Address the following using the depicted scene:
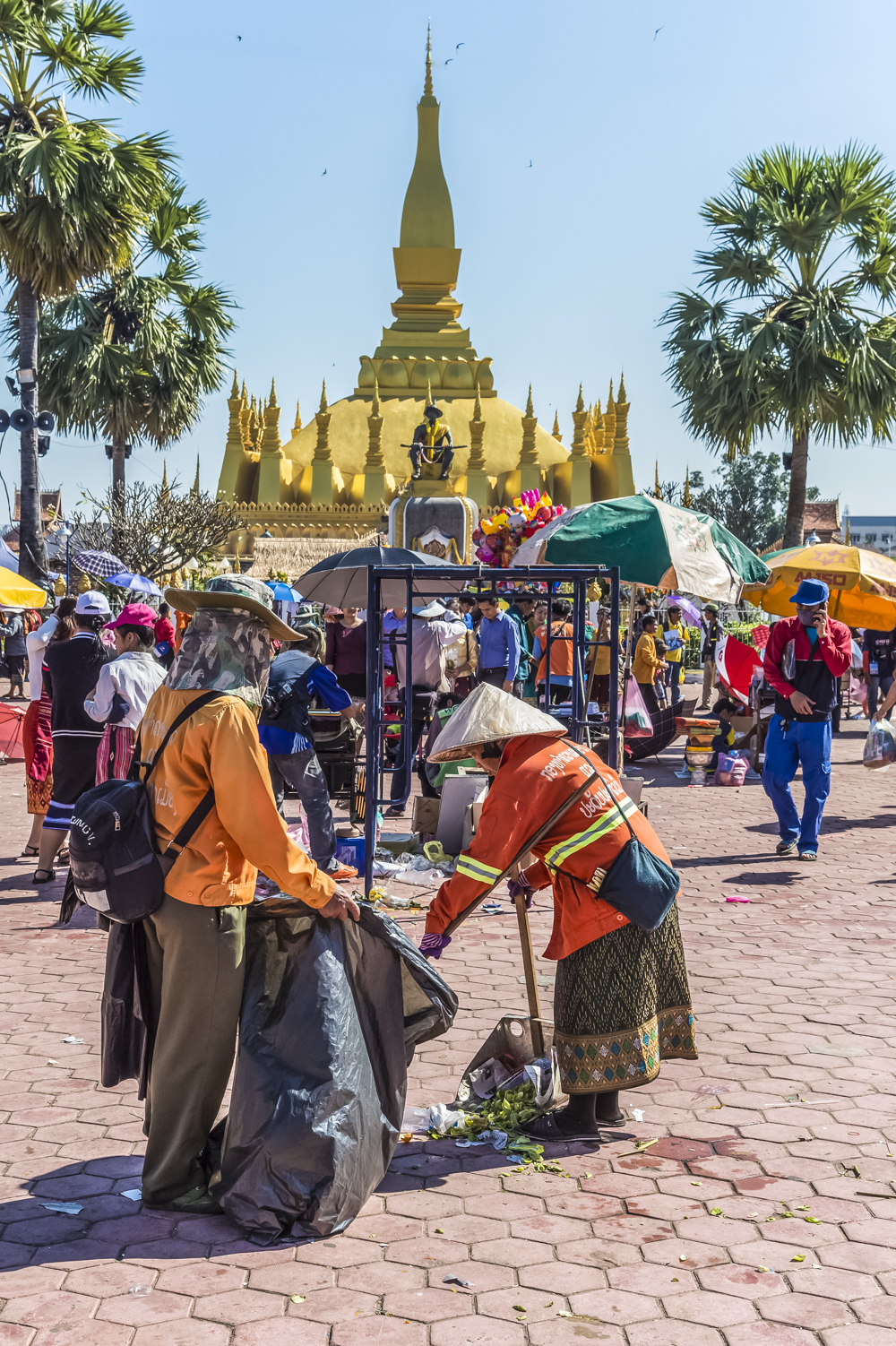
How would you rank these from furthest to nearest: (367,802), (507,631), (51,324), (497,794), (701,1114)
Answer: (51,324)
(507,631)
(367,802)
(701,1114)
(497,794)

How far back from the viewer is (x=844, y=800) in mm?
11672

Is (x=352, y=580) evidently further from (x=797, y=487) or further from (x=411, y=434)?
(x=411, y=434)

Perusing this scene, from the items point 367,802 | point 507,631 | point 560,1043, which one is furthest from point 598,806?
point 507,631

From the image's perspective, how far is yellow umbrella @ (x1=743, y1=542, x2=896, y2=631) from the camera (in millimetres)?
13570

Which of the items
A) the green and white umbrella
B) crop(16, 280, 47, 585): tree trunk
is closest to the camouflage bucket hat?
the green and white umbrella

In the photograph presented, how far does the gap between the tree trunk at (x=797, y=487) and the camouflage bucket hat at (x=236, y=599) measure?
17965mm

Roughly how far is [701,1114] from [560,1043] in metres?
0.70

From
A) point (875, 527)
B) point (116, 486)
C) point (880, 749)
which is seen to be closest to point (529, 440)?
point (116, 486)

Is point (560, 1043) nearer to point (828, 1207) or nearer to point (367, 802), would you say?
point (828, 1207)

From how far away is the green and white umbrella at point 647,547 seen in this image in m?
9.27

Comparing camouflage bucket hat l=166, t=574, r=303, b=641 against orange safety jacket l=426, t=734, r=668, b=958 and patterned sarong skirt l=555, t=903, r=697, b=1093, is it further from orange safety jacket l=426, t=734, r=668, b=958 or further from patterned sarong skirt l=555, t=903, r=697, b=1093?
patterned sarong skirt l=555, t=903, r=697, b=1093

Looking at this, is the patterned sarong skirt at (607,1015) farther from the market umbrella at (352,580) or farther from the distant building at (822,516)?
the distant building at (822,516)

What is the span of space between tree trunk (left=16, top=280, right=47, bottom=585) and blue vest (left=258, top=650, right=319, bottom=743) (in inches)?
432

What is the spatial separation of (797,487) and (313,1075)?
1889 cm
